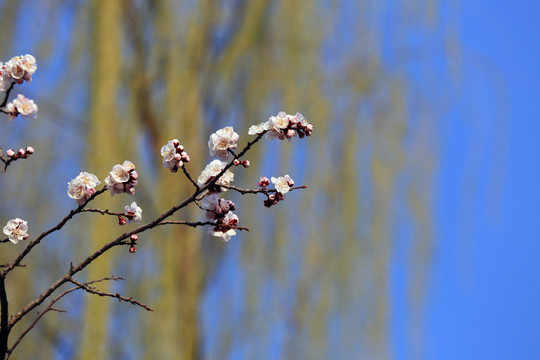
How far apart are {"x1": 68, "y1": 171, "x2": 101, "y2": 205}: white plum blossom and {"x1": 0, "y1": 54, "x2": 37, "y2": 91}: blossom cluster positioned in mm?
153

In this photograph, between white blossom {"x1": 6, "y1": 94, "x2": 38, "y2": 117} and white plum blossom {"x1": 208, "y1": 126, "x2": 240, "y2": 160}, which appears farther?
white blossom {"x1": 6, "y1": 94, "x2": 38, "y2": 117}

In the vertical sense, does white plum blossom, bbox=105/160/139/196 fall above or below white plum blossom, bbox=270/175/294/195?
above

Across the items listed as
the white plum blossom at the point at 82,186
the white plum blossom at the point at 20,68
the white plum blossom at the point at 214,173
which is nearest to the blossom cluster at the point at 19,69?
the white plum blossom at the point at 20,68

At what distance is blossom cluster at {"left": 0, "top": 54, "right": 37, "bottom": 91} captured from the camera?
86cm

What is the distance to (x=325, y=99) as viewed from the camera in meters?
2.18

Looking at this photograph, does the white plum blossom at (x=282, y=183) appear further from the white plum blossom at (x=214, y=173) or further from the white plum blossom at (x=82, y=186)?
the white plum blossom at (x=82, y=186)

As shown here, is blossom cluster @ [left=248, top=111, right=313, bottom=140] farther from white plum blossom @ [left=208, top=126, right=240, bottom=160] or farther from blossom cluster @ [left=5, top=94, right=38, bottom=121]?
blossom cluster @ [left=5, top=94, right=38, bottom=121]

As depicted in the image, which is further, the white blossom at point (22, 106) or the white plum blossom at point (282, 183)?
the white blossom at point (22, 106)

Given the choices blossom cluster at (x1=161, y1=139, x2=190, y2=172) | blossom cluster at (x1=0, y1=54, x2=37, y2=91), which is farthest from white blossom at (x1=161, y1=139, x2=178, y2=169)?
blossom cluster at (x1=0, y1=54, x2=37, y2=91)

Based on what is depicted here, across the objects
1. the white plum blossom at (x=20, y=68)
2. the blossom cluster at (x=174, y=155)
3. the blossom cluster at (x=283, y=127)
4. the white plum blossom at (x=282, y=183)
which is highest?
the white plum blossom at (x=20, y=68)

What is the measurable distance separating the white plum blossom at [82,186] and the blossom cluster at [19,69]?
15 centimetres

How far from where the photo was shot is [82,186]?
80 cm

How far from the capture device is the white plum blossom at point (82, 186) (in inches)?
31.4

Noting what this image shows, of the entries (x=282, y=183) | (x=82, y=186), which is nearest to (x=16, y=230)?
(x=82, y=186)
